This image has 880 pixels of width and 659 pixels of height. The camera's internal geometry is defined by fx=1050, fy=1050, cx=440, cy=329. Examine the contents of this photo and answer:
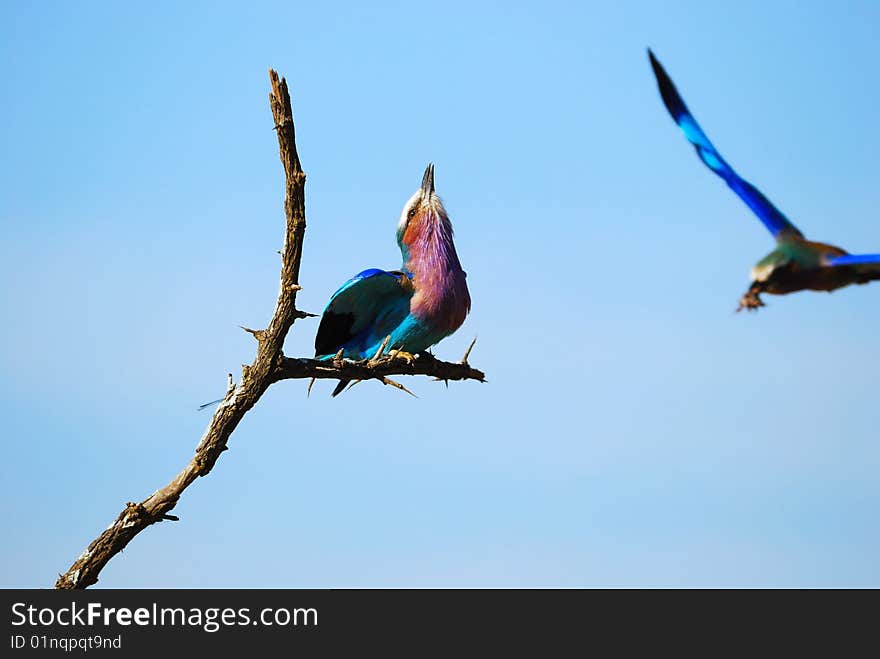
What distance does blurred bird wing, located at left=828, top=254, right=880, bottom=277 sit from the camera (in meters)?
2.91

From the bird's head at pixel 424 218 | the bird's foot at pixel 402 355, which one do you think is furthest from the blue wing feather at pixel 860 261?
the bird's head at pixel 424 218

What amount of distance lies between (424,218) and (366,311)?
83 centimetres

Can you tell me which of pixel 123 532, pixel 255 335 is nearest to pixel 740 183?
pixel 255 335

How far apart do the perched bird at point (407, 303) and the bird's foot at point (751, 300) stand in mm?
4325

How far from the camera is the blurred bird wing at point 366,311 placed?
7.26m

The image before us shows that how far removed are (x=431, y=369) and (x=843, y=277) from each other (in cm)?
482

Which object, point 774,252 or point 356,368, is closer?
point 774,252

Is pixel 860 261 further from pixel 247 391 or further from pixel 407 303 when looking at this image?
pixel 407 303

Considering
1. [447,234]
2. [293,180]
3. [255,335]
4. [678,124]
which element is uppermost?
[447,234]

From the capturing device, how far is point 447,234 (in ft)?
25.0

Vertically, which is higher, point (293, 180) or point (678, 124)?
point (293, 180)

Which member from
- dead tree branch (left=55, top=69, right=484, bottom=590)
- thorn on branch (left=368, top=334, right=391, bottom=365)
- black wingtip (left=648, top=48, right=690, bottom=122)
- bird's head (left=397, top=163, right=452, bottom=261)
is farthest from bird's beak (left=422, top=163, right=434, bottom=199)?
black wingtip (left=648, top=48, right=690, bottom=122)

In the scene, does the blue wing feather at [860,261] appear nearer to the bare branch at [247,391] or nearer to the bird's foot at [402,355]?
the bare branch at [247,391]
